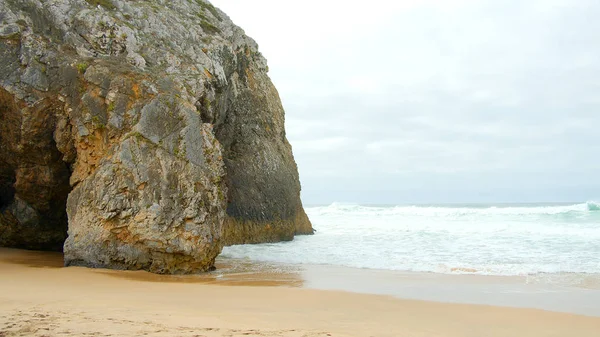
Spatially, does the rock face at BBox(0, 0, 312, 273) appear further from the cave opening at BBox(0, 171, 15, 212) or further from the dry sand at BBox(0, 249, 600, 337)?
the dry sand at BBox(0, 249, 600, 337)

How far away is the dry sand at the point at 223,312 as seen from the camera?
184 inches

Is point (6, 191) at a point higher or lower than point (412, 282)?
higher

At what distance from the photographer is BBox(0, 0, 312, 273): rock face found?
31.8 ft

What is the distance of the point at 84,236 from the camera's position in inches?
386

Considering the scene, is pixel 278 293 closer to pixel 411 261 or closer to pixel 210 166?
pixel 210 166

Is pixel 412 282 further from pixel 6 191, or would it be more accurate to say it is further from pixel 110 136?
pixel 6 191

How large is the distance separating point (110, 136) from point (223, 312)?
578 cm

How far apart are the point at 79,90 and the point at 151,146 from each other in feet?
7.42

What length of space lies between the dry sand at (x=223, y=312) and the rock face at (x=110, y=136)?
1.05m

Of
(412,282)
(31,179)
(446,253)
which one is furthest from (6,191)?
(446,253)

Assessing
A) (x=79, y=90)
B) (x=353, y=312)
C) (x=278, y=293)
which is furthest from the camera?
(x=79, y=90)

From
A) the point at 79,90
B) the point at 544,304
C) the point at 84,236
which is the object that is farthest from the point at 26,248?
the point at 544,304

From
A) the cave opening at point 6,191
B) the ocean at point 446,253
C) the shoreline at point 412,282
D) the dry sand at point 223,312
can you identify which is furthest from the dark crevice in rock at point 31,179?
the ocean at point 446,253

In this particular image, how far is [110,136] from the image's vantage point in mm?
10188
